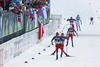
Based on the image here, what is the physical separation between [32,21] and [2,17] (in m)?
6.94

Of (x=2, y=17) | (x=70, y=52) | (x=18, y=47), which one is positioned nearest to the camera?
(x=2, y=17)

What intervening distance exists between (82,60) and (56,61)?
4.69ft

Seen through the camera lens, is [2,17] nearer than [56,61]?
Yes

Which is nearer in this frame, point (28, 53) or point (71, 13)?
point (28, 53)

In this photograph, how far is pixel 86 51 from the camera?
20891 millimetres

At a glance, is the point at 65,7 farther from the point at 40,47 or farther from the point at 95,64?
the point at 95,64

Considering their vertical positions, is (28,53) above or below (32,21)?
below

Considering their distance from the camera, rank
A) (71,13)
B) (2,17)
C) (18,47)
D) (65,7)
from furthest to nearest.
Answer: (65,7) → (71,13) → (18,47) → (2,17)

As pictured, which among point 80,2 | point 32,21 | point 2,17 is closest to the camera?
point 2,17

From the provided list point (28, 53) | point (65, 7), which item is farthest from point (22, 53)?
point (65, 7)

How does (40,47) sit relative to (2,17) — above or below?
below

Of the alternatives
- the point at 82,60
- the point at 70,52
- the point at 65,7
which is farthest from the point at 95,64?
the point at 65,7

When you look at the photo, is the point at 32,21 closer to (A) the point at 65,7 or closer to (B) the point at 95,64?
Result: (B) the point at 95,64

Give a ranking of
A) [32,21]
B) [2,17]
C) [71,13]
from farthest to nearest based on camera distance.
A: 1. [71,13]
2. [32,21]
3. [2,17]
